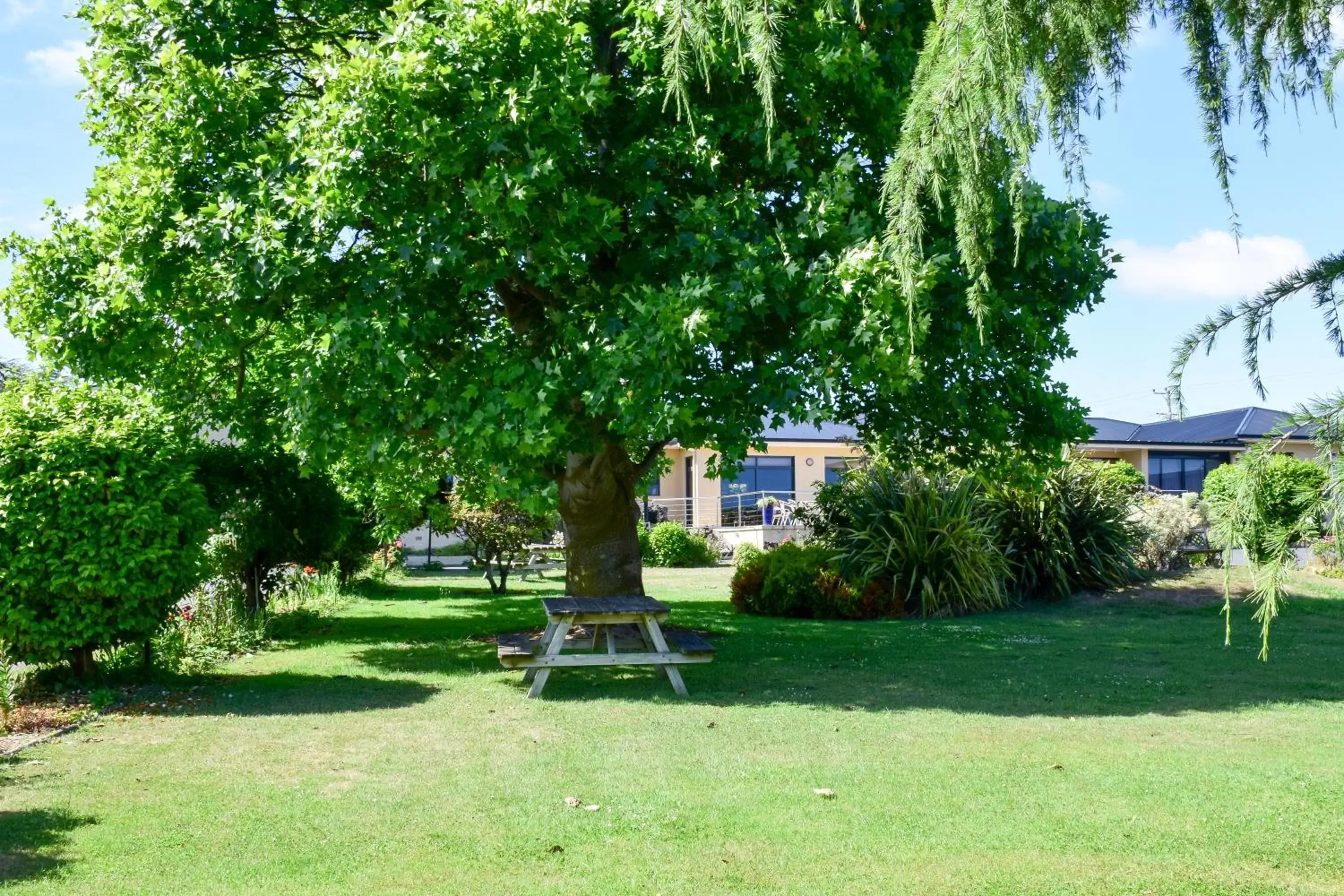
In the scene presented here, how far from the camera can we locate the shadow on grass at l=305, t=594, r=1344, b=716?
9.05m

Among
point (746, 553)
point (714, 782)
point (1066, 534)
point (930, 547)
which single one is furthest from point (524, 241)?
point (746, 553)

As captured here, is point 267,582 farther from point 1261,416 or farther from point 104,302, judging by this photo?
point 1261,416

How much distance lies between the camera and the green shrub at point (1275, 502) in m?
3.21

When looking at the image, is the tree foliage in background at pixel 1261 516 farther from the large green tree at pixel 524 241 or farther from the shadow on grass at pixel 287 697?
the shadow on grass at pixel 287 697

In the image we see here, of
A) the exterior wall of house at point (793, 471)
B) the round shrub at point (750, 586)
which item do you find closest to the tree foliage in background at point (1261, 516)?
the round shrub at point (750, 586)

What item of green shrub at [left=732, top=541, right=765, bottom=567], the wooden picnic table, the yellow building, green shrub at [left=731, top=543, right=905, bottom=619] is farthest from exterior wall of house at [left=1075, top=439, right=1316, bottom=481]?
the wooden picnic table

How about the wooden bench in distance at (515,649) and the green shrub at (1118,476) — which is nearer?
the wooden bench in distance at (515,649)

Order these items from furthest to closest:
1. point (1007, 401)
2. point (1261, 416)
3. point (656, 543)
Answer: point (1261, 416)
point (656, 543)
point (1007, 401)

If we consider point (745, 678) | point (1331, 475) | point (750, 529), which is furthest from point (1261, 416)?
point (1331, 475)

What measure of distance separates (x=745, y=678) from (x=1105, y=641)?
4825mm

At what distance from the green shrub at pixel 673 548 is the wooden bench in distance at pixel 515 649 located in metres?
17.5

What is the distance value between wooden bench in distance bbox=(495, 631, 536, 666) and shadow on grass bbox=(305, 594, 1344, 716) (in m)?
0.35

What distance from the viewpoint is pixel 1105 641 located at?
41.0ft

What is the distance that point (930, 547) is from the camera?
16.1 metres
